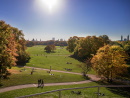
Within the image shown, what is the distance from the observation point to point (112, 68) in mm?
25875

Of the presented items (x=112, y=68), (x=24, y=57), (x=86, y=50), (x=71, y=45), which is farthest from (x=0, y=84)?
(x=71, y=45)

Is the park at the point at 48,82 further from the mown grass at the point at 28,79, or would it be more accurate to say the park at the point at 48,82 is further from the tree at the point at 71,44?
the tree at the point at 71,44

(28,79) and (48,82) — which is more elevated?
(28,79)

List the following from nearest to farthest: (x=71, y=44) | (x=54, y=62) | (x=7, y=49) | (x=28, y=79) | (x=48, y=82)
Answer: (x=7, y=49) → (x=28, y=79) → (x=48, y=82) → (x=54, y=62) → (x=71, y=44)

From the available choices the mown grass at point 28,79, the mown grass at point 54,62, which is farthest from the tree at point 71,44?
the mown grass at point 28,79

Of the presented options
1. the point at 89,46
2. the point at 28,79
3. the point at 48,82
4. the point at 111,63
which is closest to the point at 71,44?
the point at 89,46

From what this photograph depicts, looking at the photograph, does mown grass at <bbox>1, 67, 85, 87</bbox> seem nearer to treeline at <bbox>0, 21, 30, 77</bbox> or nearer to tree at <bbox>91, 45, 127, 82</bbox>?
treeline at <bbox>0, 21, 30, 77</bbox>

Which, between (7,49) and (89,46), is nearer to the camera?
(7,49)

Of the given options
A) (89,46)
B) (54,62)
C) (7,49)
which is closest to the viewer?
(7,49)

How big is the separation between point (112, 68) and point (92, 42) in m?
35.2

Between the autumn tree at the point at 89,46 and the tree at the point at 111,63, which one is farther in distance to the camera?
the autumn tree at the point at 89,46

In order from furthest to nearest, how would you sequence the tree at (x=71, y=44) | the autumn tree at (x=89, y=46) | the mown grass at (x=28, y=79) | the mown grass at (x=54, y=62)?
the tree at (x=71, y=44) < the autumn tree at (x=89, y=46) < the mown grass at (x=54, y=62) < the mown grass at (x=28, y=79)

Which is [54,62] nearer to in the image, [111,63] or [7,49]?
[111,63]

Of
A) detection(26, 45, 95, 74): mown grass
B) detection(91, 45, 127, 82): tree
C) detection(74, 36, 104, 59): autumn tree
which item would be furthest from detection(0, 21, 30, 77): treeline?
detection(74, 36, 104, 59): autumn tree
